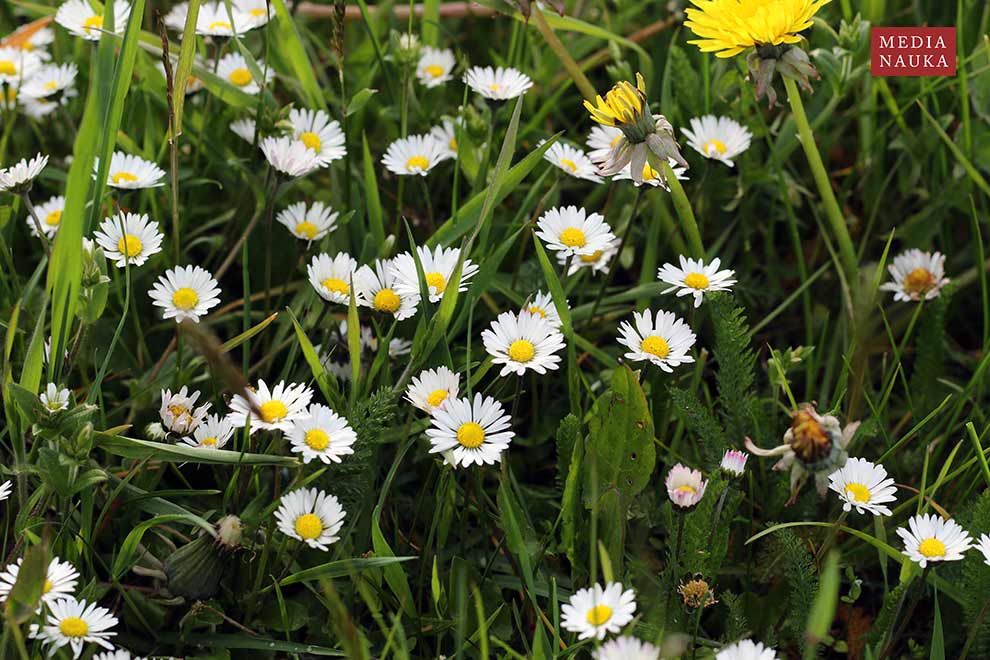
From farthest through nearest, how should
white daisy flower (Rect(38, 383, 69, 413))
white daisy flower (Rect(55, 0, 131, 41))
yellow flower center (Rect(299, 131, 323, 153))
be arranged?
white daisy flower (Rect(55, 0, 131, 41)) → yellow flower center (Rect(299, 131, 323, 153)) → white daisy flower (Rect(38, 383, 69, 413))

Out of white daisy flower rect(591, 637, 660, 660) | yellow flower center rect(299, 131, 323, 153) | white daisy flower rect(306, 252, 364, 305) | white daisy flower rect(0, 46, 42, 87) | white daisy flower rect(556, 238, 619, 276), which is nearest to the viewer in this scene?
white daisy flower rect(591, 637, 660, 660)

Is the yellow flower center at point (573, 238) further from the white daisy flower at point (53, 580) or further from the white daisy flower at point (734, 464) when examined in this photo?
the white daisy flower at point (53, 580)

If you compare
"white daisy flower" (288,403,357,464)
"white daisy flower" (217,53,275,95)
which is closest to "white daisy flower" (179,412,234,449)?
Answer: "white daisy flower" (288,403,357,464)

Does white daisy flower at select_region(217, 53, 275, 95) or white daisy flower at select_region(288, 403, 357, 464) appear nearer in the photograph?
white daisy flower at select_region(288, 403, 357, 464)

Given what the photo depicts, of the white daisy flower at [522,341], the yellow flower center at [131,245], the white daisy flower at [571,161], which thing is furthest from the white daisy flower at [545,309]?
the yellow flower center at [131,245]

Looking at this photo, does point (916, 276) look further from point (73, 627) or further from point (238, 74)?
point (73, 627)

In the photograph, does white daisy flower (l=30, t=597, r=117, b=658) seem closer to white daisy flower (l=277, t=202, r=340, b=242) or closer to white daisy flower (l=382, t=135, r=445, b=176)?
white daisy flower (l=277, t=202, r=340, b=242)

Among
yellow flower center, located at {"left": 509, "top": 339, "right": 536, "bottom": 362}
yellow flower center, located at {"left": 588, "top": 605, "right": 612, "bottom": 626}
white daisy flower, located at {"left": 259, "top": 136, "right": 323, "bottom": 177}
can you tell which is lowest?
yellow flower center, located at {"left": 588, "top": 605, "right": 612, "bottom": 626}
